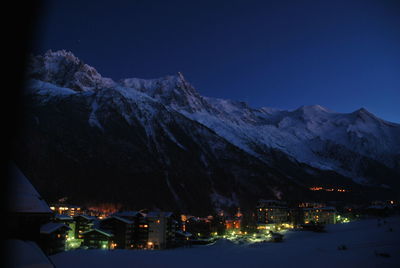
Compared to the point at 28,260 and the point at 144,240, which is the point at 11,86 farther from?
the point at 144,240

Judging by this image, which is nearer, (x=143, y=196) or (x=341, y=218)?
(x=341, y=218)

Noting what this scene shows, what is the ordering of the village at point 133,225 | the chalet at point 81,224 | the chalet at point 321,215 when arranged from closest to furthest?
the village at point 133,225 < the chalet at point 81,224 < the chalet at point 321,215

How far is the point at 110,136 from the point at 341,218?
141 m

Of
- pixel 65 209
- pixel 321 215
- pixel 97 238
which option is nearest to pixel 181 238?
pixel 97 238

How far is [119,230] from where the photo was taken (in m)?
69.9

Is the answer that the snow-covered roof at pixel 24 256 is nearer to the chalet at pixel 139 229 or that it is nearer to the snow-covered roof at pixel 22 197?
the snow-covered roof at pixel 22 197

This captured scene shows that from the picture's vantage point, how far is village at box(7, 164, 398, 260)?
13.8 meters

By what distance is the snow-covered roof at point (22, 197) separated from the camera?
41.5 feet

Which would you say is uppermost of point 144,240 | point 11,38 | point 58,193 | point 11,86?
point 11,38

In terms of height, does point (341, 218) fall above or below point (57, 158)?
below

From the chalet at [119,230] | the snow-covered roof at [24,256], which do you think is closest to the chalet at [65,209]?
the chalet at [119,230]

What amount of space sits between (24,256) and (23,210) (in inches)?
114

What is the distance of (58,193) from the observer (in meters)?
133

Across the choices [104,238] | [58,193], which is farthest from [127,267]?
[58,193]
